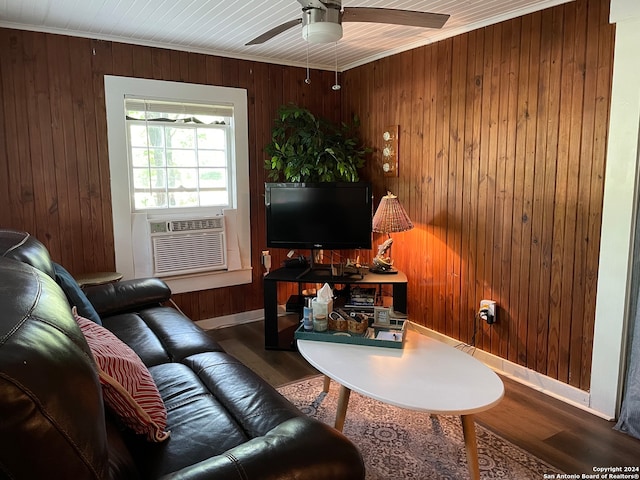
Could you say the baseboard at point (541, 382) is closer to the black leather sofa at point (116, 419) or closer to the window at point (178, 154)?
the black leather sofa at point (116, 419)

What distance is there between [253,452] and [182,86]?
318cm

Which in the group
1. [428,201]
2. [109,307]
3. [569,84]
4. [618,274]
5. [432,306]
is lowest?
[432,306]

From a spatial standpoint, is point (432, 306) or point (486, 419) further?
point (432, 306)

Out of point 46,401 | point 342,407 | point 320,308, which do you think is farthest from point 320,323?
point 46,401

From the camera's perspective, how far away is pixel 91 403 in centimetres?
87

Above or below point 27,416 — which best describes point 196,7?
above

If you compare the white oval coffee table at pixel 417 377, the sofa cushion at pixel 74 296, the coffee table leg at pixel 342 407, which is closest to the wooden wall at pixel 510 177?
the white oval coffee table at pixel 417 377

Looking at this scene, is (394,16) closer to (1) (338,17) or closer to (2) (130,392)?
(1) (338,17)

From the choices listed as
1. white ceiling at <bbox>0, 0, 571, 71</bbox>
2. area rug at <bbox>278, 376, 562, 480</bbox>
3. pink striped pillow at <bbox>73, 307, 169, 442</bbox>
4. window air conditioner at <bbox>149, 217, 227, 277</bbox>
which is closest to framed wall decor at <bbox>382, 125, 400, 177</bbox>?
white ceiling at <bbox>0, 0, 571, 71</bbox>

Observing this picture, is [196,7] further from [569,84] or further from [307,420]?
[307,420]

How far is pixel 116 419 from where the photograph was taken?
1.49 metres

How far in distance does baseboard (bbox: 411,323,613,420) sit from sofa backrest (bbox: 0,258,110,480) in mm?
2647

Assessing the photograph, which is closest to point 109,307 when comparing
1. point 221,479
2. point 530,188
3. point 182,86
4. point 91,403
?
point 182,86

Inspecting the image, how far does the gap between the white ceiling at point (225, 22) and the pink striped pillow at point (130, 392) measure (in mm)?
2083
